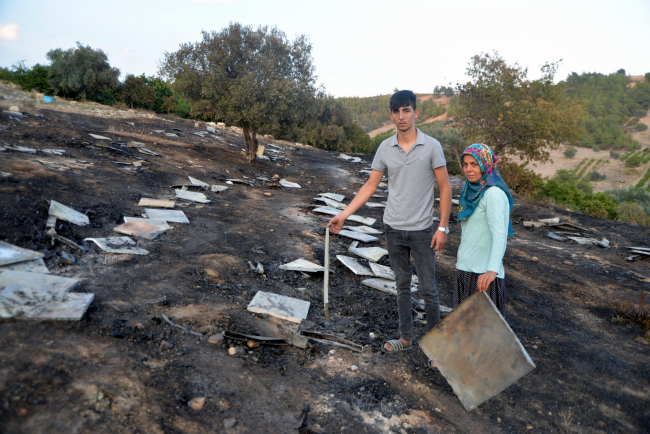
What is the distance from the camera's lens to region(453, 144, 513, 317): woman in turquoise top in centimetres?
233

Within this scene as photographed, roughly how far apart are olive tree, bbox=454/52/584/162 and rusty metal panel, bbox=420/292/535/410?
1478 cm

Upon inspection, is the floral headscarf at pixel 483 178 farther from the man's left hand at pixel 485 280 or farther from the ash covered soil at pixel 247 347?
the ash covered soil at pixel 247 347

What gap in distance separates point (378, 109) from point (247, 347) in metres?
111

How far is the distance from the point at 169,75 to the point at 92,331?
1224cm

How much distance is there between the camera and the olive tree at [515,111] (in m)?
14.5

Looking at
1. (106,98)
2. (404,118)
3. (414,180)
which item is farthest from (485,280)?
(106,98)

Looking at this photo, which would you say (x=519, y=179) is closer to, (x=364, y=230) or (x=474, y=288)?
(x=364, y=230)

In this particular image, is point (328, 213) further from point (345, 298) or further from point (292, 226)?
point (345, 298)

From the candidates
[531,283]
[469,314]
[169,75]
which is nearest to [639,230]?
[531,283]

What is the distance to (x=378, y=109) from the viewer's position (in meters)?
107

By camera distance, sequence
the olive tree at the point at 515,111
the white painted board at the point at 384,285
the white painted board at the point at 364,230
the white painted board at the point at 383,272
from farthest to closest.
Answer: the olive tree at the point at 515,111, the white painted board at the point at 364,230, the white painted board at the point at 383,272, the white painted board at the point at 384,285

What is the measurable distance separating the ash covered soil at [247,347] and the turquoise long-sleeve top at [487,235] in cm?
98

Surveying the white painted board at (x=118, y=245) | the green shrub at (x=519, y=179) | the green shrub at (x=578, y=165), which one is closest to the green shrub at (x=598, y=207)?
the green shrub at (x=519, y=179)

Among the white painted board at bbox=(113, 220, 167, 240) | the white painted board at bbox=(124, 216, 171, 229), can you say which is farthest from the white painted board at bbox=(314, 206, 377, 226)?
the white painted board at bbox=(113, 220, 167, 240)
